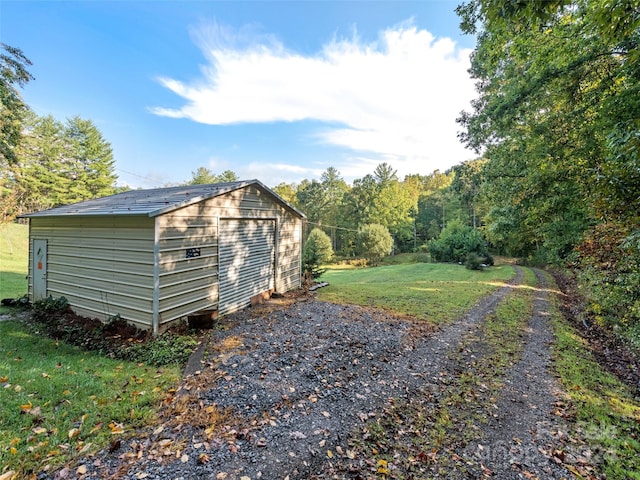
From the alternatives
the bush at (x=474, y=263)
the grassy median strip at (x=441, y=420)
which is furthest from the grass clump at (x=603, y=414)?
the bush at (x=474, y=263)

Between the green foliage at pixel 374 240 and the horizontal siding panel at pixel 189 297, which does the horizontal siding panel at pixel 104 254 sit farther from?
the green foliage at pixel 374 240

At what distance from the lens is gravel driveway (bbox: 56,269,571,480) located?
2678mm

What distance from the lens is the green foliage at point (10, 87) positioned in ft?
25.1

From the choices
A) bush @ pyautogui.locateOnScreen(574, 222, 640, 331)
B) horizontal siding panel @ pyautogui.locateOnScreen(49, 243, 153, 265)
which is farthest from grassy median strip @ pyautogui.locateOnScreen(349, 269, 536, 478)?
horizontal siding panel @ pyautogui.locateOnScreen(49, 243, 153, 265)

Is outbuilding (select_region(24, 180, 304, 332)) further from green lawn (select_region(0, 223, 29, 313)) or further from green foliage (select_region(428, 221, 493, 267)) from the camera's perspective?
green foliage (select_region(428, 221, 493, 267))

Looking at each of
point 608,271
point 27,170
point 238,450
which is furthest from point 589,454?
point 27,170

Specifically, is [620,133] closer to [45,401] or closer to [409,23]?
[409,23]

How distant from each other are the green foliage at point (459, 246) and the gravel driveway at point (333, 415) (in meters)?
20.1

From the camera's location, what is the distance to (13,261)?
17.1m

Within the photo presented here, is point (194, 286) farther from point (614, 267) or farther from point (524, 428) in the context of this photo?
point (614, 267)

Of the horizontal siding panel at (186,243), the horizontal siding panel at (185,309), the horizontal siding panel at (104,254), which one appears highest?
the horizontal siding panel at (186,243)

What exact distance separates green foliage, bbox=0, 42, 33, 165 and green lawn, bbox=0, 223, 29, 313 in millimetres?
4952

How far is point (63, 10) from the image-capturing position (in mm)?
7633

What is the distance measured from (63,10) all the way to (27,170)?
2941 centimetres
